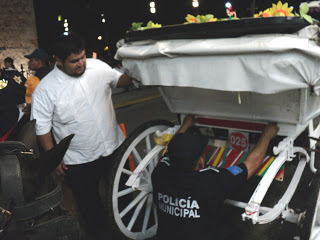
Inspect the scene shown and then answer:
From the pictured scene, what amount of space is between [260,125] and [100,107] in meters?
1.43

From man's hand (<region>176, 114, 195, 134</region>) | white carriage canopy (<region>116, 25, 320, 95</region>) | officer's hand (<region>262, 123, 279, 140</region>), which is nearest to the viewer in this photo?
white carriage canopy (<region>116, 25, 320, 95</region>)

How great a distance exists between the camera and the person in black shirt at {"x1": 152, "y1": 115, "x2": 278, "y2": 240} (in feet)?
6.72

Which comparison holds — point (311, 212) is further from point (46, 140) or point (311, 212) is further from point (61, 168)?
point (46, 140)

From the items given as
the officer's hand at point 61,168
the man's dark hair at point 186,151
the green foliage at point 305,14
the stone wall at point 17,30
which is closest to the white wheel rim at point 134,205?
the officer's hand at point 61,168

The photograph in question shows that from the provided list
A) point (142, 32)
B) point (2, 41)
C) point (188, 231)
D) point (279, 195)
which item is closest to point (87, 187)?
point (188, 231)

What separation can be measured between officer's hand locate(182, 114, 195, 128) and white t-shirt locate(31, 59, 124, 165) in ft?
2.23

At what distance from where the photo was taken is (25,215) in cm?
152

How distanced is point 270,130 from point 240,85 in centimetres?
57

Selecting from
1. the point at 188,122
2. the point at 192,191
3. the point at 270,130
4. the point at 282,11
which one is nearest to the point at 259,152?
the point at 270,130

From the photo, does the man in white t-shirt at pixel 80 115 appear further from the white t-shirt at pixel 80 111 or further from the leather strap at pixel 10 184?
the leather strap at pixel 10 184

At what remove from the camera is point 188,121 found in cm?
316

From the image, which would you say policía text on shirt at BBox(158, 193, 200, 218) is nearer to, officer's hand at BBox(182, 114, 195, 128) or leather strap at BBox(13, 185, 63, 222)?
leather strap at BBox(13, 185, 63, 222)

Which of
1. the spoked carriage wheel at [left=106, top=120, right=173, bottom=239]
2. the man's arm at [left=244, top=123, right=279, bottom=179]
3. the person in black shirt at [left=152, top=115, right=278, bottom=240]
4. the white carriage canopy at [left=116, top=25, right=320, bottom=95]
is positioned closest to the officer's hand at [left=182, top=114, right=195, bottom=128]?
the spoked carriage wheel at [left=106, top=120, right=173, bottom=239]

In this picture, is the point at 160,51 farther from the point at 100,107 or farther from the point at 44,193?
the point at 44,193
